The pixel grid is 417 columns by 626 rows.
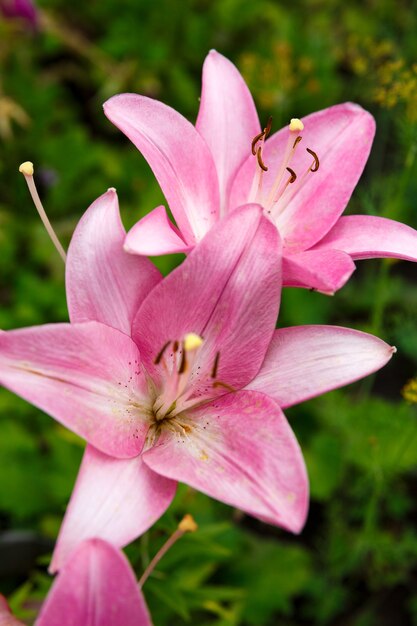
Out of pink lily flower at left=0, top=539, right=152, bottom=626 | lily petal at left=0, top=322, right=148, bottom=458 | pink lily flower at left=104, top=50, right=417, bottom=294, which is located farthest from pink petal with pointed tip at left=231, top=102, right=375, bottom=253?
pink lily flower at left=0, top=539, right=152, bottom=626

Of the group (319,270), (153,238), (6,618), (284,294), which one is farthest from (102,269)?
(284,294)

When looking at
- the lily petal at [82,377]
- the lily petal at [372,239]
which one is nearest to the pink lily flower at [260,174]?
the lily petal at [372,239]

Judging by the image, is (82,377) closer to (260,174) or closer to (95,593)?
(95,593)

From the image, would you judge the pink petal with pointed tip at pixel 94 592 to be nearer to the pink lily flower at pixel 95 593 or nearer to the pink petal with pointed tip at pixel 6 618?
the pink lily flower at pixel 95 593

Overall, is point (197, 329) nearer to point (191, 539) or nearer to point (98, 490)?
point (98, 490)

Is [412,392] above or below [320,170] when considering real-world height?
below

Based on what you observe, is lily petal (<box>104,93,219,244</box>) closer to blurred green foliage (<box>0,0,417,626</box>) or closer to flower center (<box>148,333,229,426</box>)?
flower center (<box>148,333,229,426</box>)
